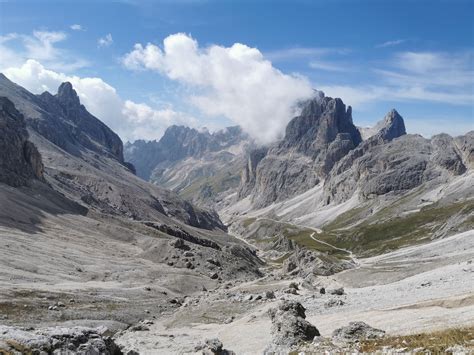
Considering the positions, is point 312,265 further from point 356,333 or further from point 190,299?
point 356,333

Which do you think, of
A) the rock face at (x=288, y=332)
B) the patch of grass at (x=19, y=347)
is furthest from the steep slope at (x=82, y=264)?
the patch of grass at (x=19, y=347)

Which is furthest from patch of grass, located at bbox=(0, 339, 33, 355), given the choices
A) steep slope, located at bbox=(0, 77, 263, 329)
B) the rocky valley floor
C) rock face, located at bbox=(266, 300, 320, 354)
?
steep slope, located at bbox=(0, 77, 263, 329)

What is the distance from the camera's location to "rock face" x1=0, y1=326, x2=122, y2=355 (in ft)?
77.5

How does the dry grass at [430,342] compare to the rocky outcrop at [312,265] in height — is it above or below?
above

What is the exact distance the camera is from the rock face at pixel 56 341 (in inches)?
930

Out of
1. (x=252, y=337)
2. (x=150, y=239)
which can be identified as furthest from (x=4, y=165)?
(x=252, y=337)

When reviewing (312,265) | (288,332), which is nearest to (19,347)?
(288,332)

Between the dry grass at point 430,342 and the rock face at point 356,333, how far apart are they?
Result: 381 cm

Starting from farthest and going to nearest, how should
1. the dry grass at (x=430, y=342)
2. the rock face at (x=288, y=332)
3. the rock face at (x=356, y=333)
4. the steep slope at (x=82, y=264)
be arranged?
the steep slope at (x=82, y=264), the rock face at (x=288, y=332), the rock face at (x=356, y=333), the dry grass at (x=430, y=342)

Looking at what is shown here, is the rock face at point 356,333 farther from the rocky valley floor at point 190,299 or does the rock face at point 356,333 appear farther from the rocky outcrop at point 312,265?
the rocky outcrop at point 312,265

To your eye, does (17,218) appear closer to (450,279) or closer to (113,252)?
(113,252)

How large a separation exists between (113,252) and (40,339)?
127212 millimetres

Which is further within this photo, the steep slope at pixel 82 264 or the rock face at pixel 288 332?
the steep slope at pixel 82 264

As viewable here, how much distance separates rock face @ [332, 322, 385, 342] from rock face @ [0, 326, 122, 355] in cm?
1540
